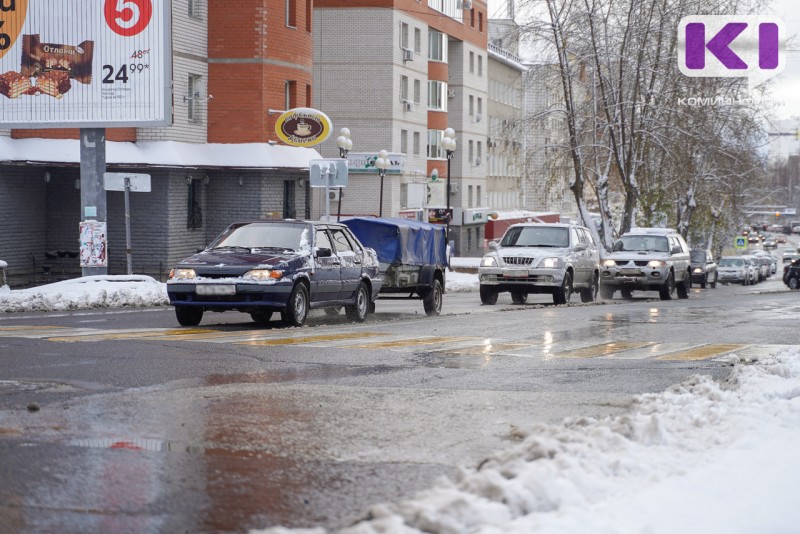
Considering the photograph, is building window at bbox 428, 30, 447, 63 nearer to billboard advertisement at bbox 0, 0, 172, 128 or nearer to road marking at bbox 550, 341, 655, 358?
billboard advertisement at bbox 0, 0, 172, 128

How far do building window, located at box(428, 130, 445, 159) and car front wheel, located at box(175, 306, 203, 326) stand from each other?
49.3 meters

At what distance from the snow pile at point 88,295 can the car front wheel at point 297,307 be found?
6660mm

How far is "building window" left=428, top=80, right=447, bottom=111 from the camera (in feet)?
218

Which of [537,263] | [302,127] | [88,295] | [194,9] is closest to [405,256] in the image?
[537,263]

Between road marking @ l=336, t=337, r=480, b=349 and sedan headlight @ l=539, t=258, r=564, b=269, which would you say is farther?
sedan headlight @ l=539, t=258, r=564, b=269

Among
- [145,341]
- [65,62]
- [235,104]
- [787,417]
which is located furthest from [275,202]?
[787,417]

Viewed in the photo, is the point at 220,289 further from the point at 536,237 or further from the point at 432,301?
the point at 536,237

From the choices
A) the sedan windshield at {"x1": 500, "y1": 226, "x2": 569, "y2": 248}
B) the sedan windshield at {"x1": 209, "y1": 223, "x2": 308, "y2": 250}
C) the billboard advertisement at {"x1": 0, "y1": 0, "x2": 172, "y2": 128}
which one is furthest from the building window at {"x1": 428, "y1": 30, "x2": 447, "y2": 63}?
the sedan windshield at {"x1": 209, "y1": 223, "x2": 308, "y2": 250}

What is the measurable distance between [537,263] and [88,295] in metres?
9.25

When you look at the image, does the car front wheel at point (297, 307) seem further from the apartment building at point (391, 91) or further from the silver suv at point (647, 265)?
the apartment building at point (391, 91)

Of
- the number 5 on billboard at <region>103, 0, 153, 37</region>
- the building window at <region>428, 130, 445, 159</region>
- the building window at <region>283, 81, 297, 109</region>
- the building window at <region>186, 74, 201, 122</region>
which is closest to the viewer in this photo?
the number 5 on billboard at <region>103, 0, 153, 37</region>

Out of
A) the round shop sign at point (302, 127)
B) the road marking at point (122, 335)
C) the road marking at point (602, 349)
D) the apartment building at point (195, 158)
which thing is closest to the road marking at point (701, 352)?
the road marking at point (602, 349)

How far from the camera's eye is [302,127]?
38.6m

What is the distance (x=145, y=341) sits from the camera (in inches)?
558
